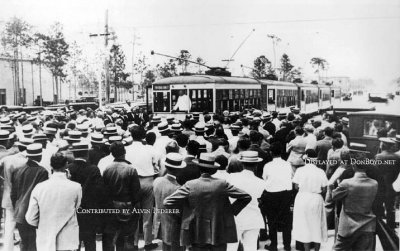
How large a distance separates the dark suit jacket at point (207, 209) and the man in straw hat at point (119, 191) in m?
0.96

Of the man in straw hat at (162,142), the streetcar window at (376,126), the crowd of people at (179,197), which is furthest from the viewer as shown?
the streetcar window at (376,126)

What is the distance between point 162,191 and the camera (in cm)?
478

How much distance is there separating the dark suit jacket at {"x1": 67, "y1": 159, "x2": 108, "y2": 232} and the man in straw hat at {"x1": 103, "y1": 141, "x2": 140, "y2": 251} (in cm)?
10

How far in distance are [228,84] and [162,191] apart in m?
11.1

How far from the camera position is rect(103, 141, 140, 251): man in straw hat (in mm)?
4879

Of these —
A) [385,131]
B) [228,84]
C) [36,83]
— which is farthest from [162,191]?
[36,83]

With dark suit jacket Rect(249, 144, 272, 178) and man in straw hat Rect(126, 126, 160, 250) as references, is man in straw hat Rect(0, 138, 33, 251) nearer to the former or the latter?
man in straw hat Rect(126, 126, 160, 250)

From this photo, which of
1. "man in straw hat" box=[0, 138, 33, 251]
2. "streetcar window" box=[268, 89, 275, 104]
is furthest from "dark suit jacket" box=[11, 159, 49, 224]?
"streetcar window" box=[268, 89, 275, 104]

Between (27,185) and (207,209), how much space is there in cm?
214

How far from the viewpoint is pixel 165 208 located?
4.51m

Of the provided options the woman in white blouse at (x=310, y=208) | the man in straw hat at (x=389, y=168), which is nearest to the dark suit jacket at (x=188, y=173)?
the woman in white blouse at (x=310, y=208)

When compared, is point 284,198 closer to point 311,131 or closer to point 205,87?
point 311,131

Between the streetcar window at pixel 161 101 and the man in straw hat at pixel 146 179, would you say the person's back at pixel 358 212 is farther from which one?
the streetcar window at pixel 161 101

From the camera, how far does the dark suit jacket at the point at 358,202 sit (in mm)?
4441
